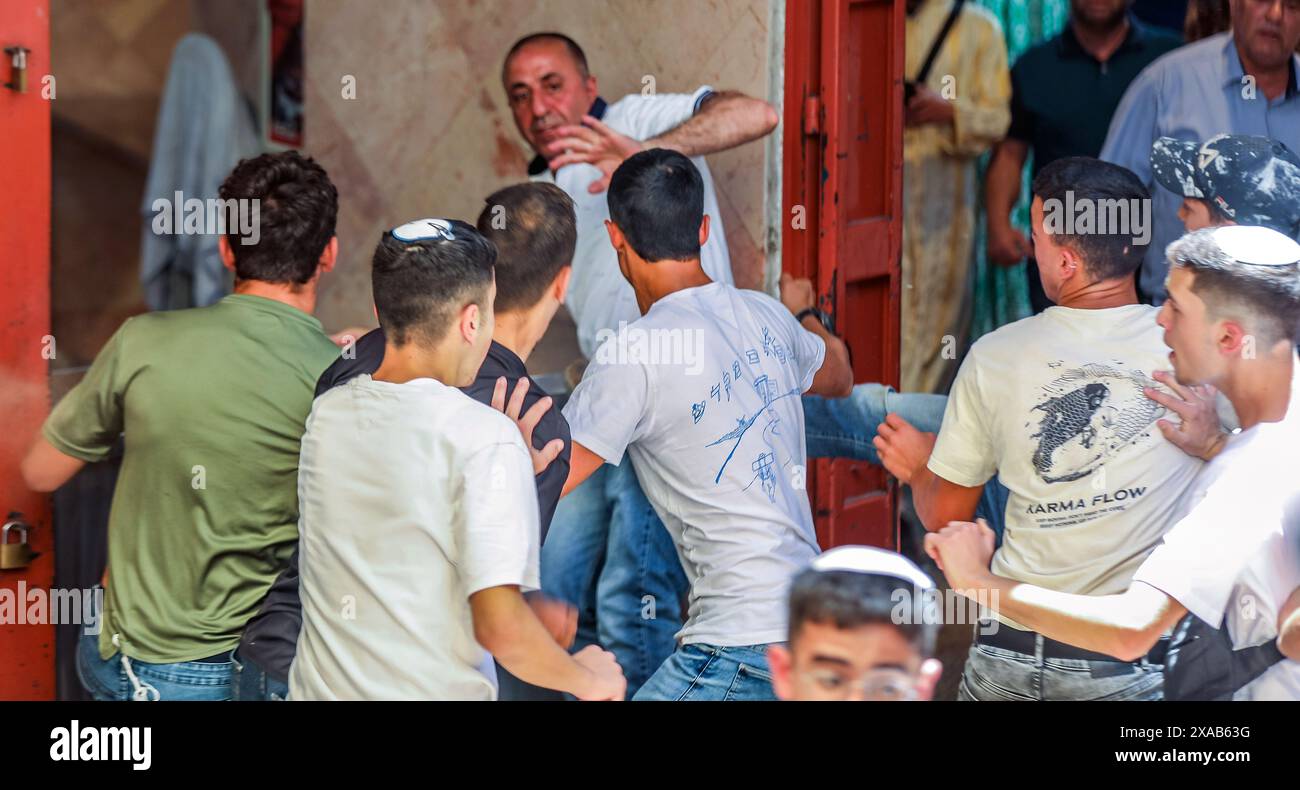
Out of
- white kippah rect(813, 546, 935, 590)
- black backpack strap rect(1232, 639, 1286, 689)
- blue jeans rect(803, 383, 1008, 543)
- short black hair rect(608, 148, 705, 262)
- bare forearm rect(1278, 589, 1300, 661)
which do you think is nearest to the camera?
white kippah rect(813, 546, 935, 590)

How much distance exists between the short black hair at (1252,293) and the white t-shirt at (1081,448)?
0.55 feet

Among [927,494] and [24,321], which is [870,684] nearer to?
[927,494]

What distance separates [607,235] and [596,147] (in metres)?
0.38

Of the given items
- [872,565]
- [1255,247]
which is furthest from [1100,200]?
[872,565]

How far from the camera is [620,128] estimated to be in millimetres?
5254

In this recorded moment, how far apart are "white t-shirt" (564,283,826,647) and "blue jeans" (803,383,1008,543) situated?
849 mm

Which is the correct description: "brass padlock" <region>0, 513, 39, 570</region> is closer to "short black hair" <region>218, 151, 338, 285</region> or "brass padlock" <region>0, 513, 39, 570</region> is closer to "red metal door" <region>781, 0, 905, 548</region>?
"short black hair" <region>218, 151, 338, 285</region>

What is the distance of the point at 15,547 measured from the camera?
13.3 feet

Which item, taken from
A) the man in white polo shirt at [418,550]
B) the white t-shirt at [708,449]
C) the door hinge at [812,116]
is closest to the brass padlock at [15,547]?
the man in white polo shirt at [418,550]

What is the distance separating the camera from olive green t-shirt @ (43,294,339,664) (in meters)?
3.60

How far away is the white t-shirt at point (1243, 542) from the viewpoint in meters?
3.28

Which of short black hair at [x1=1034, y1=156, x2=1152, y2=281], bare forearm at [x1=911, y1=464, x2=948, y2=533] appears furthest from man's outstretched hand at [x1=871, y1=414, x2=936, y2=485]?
short black hair at [x1=1034, y1=156, x2=1152, y2=281]

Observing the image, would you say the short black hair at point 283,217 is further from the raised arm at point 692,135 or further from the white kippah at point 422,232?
the raised arm at point 692,135
